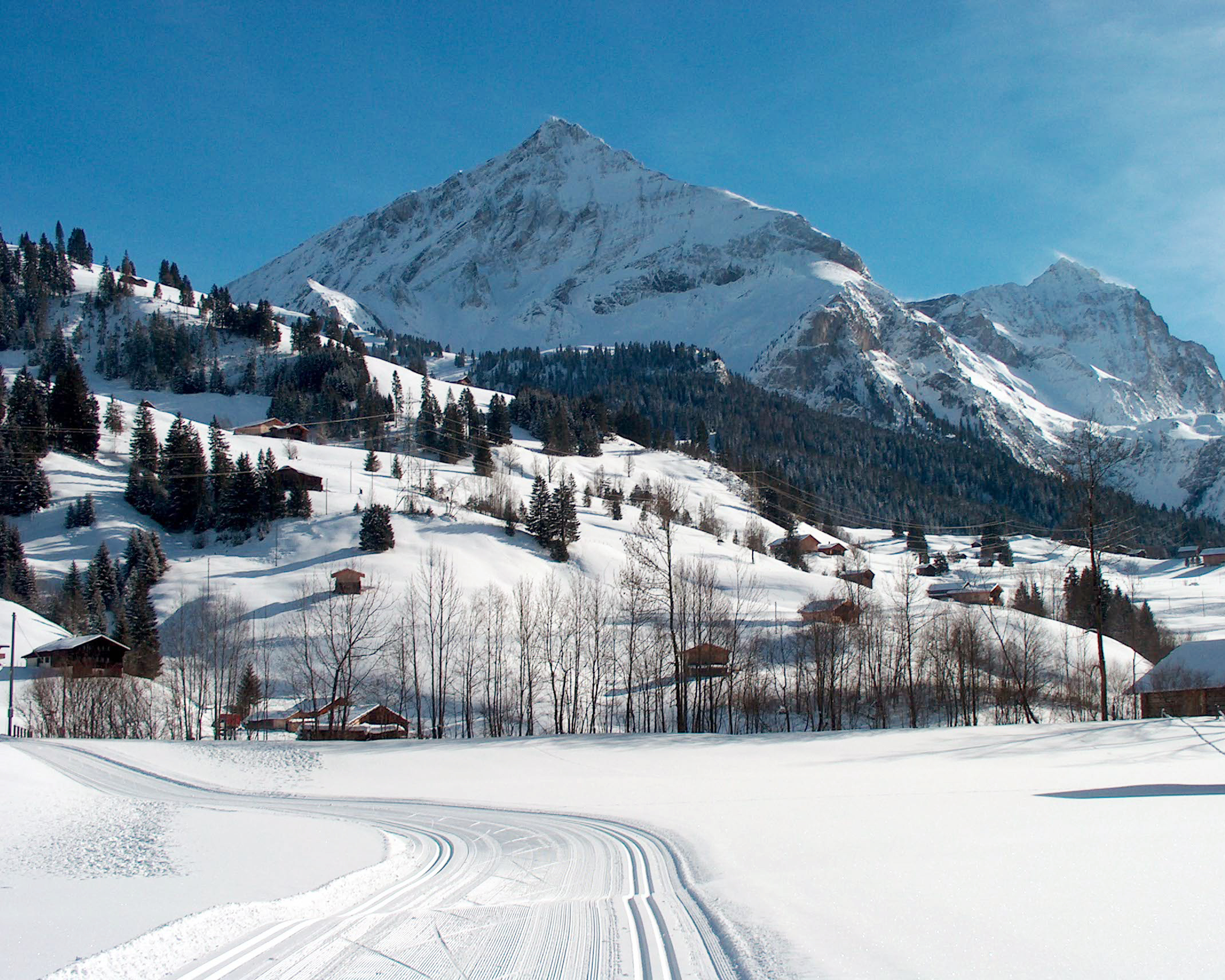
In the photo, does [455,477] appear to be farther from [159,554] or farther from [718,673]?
[718,673]

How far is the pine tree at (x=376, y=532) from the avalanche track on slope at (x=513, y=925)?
2366 inches

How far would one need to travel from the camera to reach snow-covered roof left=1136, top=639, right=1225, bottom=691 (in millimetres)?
40438

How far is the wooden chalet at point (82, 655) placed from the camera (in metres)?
51.1

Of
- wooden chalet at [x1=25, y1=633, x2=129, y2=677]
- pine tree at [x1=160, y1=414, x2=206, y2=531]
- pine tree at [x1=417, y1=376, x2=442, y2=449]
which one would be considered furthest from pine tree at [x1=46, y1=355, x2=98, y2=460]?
wooden chalet at [x1=25, y1=633, x2=129, y2=677]

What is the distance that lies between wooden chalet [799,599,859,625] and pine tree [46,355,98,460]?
272 feet

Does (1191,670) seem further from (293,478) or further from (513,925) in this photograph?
(293,478)

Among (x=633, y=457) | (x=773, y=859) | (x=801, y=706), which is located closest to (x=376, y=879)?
(x=773, y=859)

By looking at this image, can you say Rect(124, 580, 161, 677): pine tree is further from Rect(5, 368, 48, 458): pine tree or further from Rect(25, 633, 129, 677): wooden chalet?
Rect(5, 368, 48, 458): pine tree

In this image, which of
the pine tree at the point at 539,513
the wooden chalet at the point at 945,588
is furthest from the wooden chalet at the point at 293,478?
the wooden chalet at the point at 945,588

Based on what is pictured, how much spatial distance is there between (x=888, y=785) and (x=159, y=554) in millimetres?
70543

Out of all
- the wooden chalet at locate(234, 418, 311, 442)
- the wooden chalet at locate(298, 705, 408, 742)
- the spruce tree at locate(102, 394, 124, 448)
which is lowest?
the wooden chalet at locate(298, 705, 408, 742)

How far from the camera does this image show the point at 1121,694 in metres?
47.6

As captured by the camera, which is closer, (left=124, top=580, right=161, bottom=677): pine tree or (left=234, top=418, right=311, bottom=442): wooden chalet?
(left=124, top=580, right=161, bottom=677): pine tree

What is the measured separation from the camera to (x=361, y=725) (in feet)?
149
